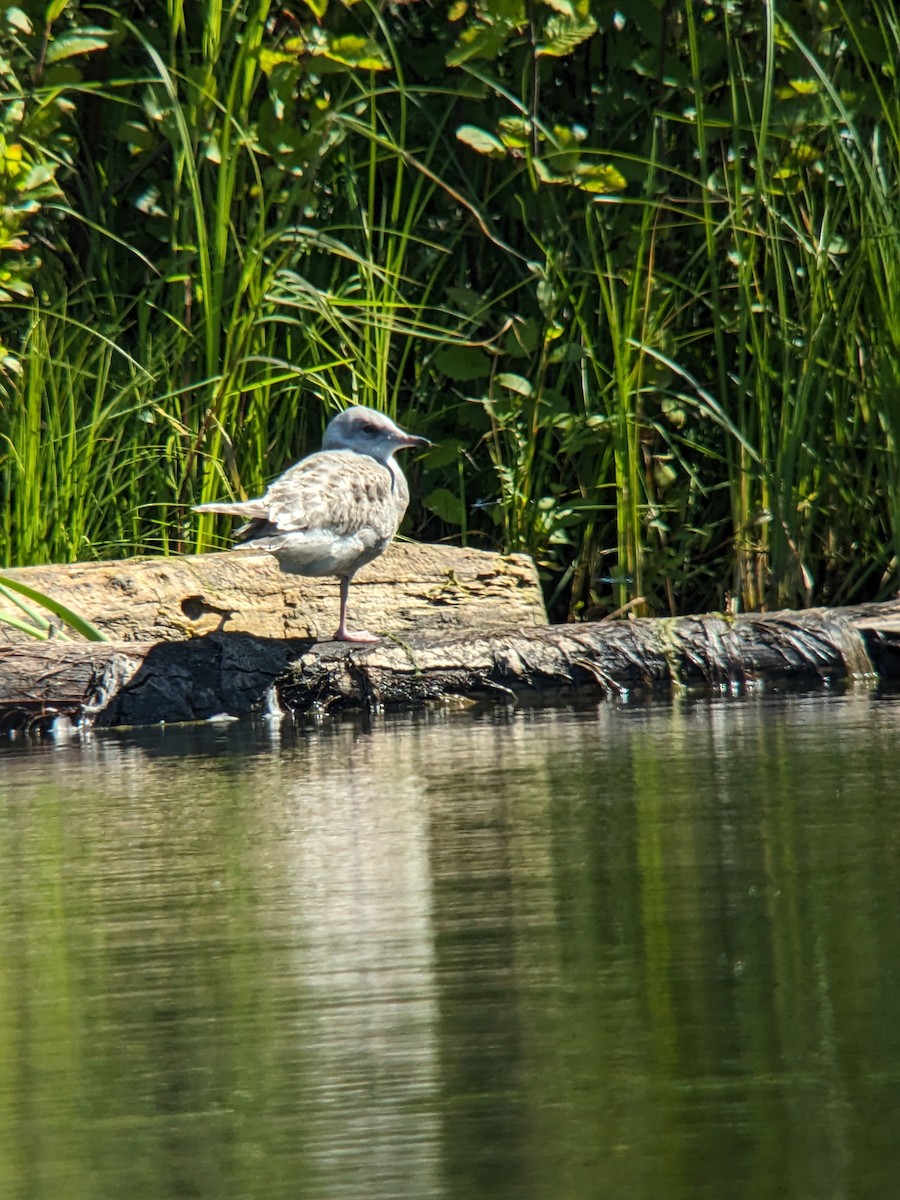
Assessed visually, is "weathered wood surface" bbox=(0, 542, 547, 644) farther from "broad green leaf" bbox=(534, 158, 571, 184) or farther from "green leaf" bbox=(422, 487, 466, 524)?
"broad green leaf" bbox=(534, 158, 571, 184)

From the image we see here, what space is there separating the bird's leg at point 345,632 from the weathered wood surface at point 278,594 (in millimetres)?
99

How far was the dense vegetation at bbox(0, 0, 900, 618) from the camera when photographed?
22.3ft

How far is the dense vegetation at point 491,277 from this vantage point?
22.3 feet

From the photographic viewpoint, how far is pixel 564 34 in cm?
741

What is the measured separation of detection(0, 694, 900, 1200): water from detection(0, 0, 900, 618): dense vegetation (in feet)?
9.92

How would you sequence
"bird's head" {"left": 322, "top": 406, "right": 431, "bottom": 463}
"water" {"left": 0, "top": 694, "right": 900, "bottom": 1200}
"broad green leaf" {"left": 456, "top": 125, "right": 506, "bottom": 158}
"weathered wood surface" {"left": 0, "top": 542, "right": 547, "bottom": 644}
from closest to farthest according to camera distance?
"water" {"left": 0, "top": 694, "right": 900, "bottom": 1200} < "weathered wood surface" {"left": 0, "top": 542, "right": 547, "bottom": 644} < "bird's head" {"left": 322, "top": 406, "right": 431, "bottom": 463} < "broad green leaf" {"left": 456, "top": 125, "right": 506, "bottom": 158}

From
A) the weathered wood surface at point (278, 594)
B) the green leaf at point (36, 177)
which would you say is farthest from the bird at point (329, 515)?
the green leaf at point (36, 177)

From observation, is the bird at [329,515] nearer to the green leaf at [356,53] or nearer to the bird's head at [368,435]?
the bird's head at [368,435]

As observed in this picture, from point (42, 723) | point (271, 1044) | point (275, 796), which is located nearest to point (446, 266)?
point (42, 723)

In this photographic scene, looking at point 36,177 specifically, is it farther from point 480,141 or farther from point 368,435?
point 480,141

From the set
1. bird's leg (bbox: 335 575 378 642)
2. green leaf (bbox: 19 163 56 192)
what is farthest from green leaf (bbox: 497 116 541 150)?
bird's leg (bbox: 335 575 378 642)

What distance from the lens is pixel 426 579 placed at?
6.53 m

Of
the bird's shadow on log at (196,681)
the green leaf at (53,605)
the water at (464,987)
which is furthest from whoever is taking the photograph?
the bird's shadow on log at (196,681)

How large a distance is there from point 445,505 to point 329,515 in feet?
6.24
